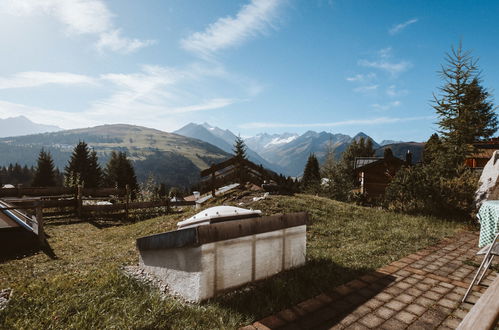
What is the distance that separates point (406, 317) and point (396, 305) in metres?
0.28

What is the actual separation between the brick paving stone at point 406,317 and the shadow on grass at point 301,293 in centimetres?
47

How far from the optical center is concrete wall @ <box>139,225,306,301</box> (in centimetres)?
361

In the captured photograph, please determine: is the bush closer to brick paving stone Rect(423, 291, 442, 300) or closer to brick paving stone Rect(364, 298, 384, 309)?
brick paving stone Rect(423, 291, 442, 300)

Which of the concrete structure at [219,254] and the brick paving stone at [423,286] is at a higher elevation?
the concrete structure at [219,254]

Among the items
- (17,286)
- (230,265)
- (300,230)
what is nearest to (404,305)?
(300,230)

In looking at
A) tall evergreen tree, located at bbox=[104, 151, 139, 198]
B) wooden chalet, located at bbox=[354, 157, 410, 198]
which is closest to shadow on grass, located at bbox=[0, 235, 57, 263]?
wooden chalet, located at bbox=[354, 157, 410, 198]

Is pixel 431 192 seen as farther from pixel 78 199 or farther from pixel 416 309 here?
pixel 78 199

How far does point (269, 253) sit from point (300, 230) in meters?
0.83

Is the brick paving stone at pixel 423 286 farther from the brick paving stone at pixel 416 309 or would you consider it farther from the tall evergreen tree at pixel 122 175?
the tall evergreen tree at pixel 122 175

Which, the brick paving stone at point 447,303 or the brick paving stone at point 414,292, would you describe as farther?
the brick paving stone at point 414,292

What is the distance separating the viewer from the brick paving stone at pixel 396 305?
3.61 metres

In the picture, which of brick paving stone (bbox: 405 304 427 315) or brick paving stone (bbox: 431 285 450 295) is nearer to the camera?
brick paving stone (bbox: 405 304 427 315)

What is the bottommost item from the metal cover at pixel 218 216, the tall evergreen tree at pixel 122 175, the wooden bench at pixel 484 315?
the tall evergreen tree at pixel 122 175

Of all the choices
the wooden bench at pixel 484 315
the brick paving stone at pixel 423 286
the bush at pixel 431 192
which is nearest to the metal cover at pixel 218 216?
the brick paving stone at pixel 423 286
